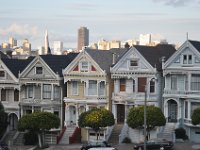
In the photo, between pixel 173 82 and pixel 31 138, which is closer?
pixel 173 82

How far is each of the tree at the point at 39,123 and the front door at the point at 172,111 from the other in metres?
11.4

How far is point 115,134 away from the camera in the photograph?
62812 mm

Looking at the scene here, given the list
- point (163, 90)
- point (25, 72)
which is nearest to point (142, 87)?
point (163, 90)

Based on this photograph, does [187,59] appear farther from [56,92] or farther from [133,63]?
[56,92]

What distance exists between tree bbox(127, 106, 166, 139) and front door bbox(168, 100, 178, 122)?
3.58 metres

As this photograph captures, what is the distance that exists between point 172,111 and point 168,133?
2.57m

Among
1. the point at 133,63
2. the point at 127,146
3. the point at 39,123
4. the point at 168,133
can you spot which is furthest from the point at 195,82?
the point at 39,123

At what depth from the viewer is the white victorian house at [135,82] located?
61869mm

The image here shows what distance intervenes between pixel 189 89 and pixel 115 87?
8.21 meters

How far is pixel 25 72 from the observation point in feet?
221

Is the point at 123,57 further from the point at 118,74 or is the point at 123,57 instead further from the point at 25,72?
the point at 25,72

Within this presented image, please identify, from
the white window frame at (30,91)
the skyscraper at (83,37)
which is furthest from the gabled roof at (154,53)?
the skyscraper at (83,37)

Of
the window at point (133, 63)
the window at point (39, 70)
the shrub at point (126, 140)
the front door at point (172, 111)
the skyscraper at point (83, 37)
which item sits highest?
the skyscraper at point (83, 37)

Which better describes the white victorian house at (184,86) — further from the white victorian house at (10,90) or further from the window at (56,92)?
the white victorian house at (10,90)
